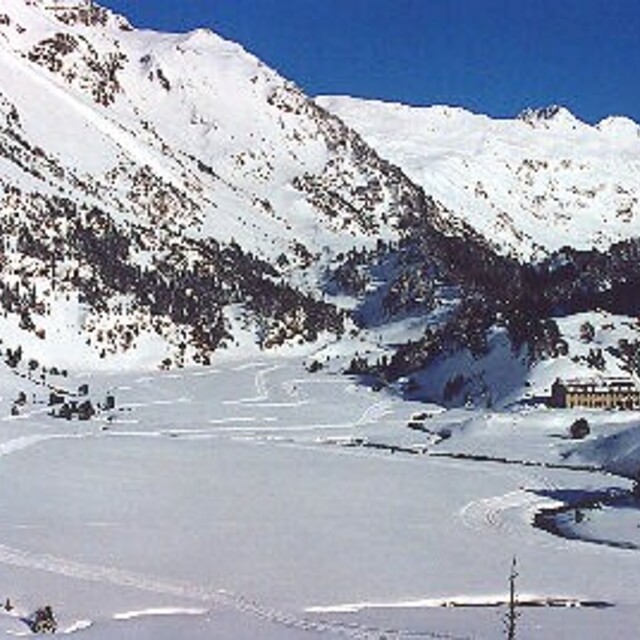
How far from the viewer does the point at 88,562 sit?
3292 inches

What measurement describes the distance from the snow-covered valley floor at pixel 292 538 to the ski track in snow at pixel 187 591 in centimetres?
17

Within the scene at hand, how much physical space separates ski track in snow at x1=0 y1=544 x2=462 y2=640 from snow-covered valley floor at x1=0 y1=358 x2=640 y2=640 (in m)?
0.17

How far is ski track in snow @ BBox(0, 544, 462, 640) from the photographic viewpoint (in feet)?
230

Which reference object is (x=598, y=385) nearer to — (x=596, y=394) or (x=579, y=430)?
(x=596, y=394)

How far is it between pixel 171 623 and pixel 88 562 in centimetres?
1519

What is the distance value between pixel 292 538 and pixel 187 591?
18.8 m

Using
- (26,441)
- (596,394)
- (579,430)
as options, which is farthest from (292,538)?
(596,394)

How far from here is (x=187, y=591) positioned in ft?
253

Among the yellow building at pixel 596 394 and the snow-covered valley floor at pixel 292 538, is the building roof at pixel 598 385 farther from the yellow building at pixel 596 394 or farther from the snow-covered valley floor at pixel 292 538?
the snow-covered valley floor at pixel 292 538

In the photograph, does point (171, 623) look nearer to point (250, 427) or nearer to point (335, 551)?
point (335, 551)

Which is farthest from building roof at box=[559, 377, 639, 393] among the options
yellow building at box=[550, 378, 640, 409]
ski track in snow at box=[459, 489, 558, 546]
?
ski track in snow at box=[459, 489, 558, 546]

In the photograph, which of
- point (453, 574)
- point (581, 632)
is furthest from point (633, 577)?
point (581, 632)

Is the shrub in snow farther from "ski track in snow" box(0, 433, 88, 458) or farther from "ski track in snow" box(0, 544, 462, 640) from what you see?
"ski track in snow" box(0, 544, 462, 640)

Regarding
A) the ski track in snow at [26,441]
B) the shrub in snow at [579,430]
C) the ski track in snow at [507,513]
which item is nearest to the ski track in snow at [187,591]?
the ski track in snow at [507,513]
